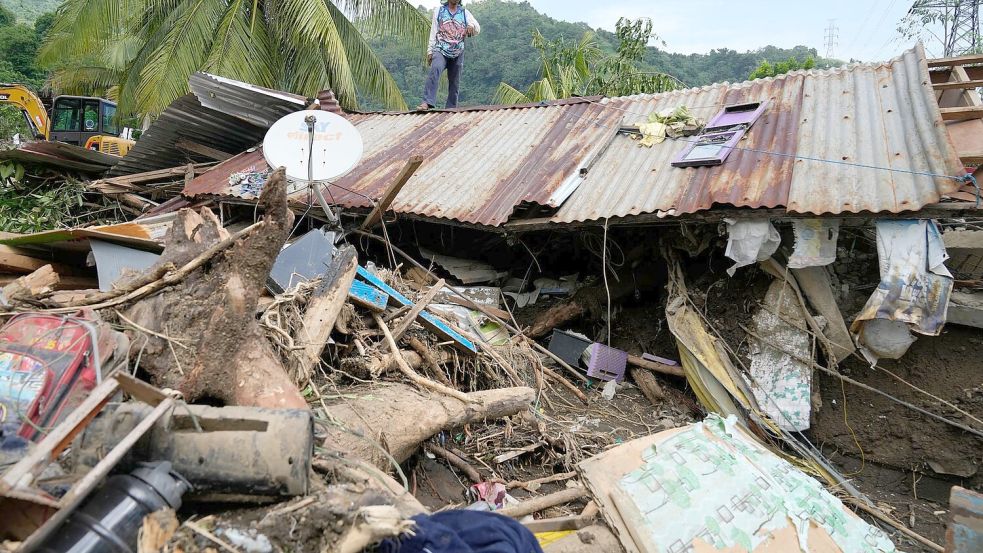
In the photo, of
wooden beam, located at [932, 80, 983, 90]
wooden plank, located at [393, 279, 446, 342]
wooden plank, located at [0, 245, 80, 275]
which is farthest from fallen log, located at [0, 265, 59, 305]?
wooden beam, located at [932, 80, 983, 90]

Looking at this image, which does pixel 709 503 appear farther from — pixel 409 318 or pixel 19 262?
pixel 19 262

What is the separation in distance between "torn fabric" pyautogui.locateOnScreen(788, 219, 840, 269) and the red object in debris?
5072 mm

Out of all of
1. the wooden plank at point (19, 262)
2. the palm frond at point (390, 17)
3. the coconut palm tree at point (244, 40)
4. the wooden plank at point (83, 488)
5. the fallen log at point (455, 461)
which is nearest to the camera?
the wooden plank at point (83, 488)

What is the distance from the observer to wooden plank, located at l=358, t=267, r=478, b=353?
469 cm

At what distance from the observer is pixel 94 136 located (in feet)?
52.8

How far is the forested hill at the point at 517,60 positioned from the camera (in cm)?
3278

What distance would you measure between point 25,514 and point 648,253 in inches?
235

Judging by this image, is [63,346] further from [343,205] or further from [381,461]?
[343,205]

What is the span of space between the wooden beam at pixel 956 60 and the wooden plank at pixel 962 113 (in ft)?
4.42

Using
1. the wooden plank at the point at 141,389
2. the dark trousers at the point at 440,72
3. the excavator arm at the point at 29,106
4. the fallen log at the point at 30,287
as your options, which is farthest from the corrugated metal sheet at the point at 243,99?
the excavator arm at the point at 29,106

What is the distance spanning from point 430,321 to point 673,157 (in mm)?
3466

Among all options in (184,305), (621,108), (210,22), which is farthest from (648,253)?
(210,22)

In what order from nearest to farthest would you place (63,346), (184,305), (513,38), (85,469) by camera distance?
(85,469), (63,346), (184,305), (513,38)

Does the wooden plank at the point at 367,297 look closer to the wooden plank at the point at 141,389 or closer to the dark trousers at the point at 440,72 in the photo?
the wooden plank at the point at 141,389
